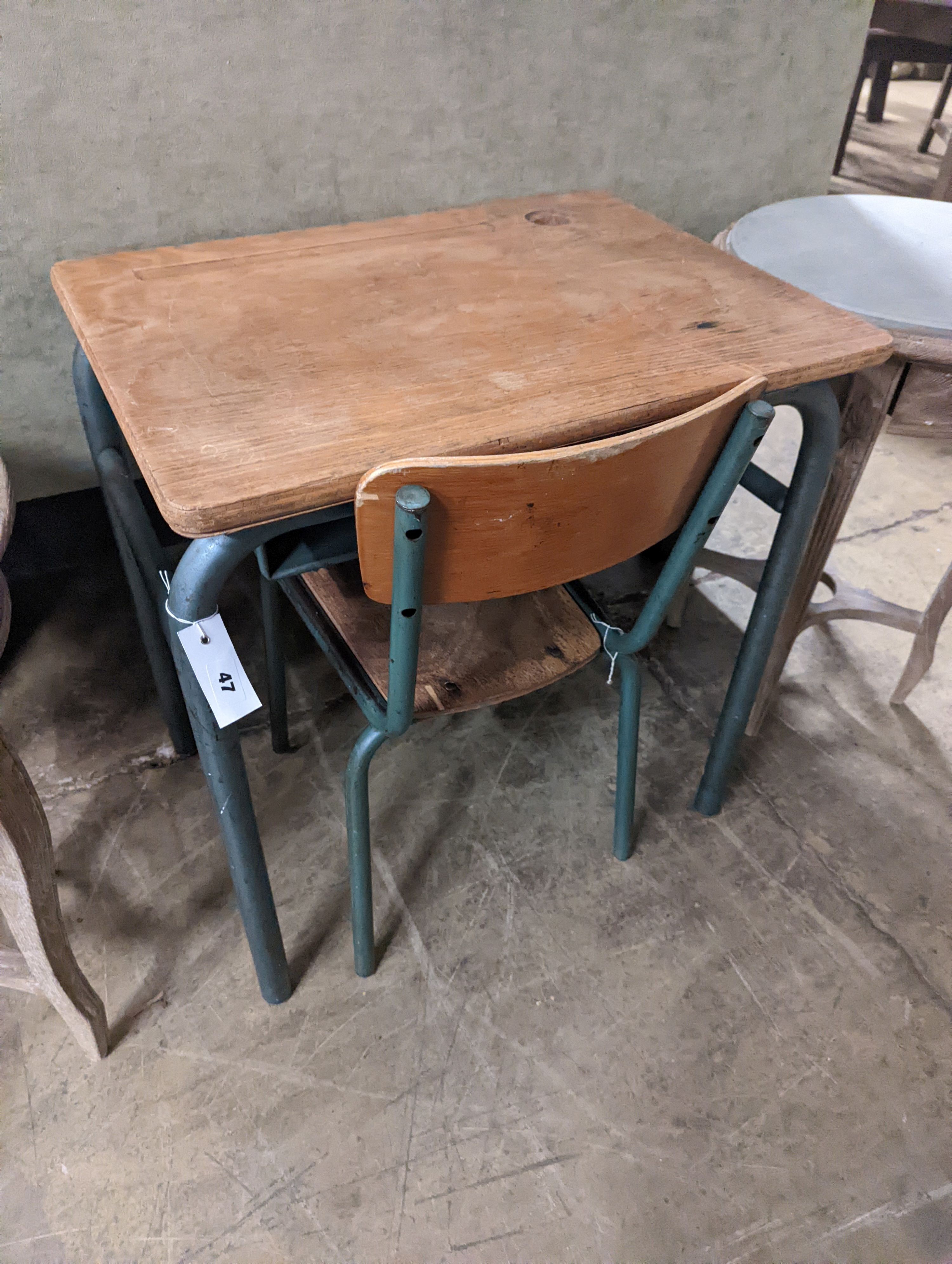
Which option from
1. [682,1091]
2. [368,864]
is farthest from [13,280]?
[682,1091]

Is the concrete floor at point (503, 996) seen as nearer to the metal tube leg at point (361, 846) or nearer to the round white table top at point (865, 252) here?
the metal tube leg at point (361, 846)

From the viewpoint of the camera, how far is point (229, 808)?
99 centimetres

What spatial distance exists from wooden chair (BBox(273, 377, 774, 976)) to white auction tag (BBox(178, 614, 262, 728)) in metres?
0.15

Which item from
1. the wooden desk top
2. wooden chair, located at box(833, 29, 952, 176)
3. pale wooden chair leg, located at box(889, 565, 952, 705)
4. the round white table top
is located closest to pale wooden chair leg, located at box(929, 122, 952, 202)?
wooden chair, located at box(833, 29, 952, 176)

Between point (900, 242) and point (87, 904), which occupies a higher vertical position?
point (900, 242)

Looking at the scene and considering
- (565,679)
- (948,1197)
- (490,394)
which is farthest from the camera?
(565,679)

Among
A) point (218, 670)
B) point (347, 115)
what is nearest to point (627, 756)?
point (218, 670)

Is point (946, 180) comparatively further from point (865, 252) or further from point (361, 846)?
point (361, 846)

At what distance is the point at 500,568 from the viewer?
87 cm

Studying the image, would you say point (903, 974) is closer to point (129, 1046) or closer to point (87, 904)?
point (129, 1046)

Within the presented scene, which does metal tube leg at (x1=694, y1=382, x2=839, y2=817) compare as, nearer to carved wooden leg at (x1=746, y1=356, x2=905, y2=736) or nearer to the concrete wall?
carved wooden leg at (x1=746, y1=356, x2=905, y2=736)

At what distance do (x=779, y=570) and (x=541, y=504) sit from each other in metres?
0.55

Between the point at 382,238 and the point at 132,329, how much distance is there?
45 centimetres

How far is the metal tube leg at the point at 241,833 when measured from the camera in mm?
913
